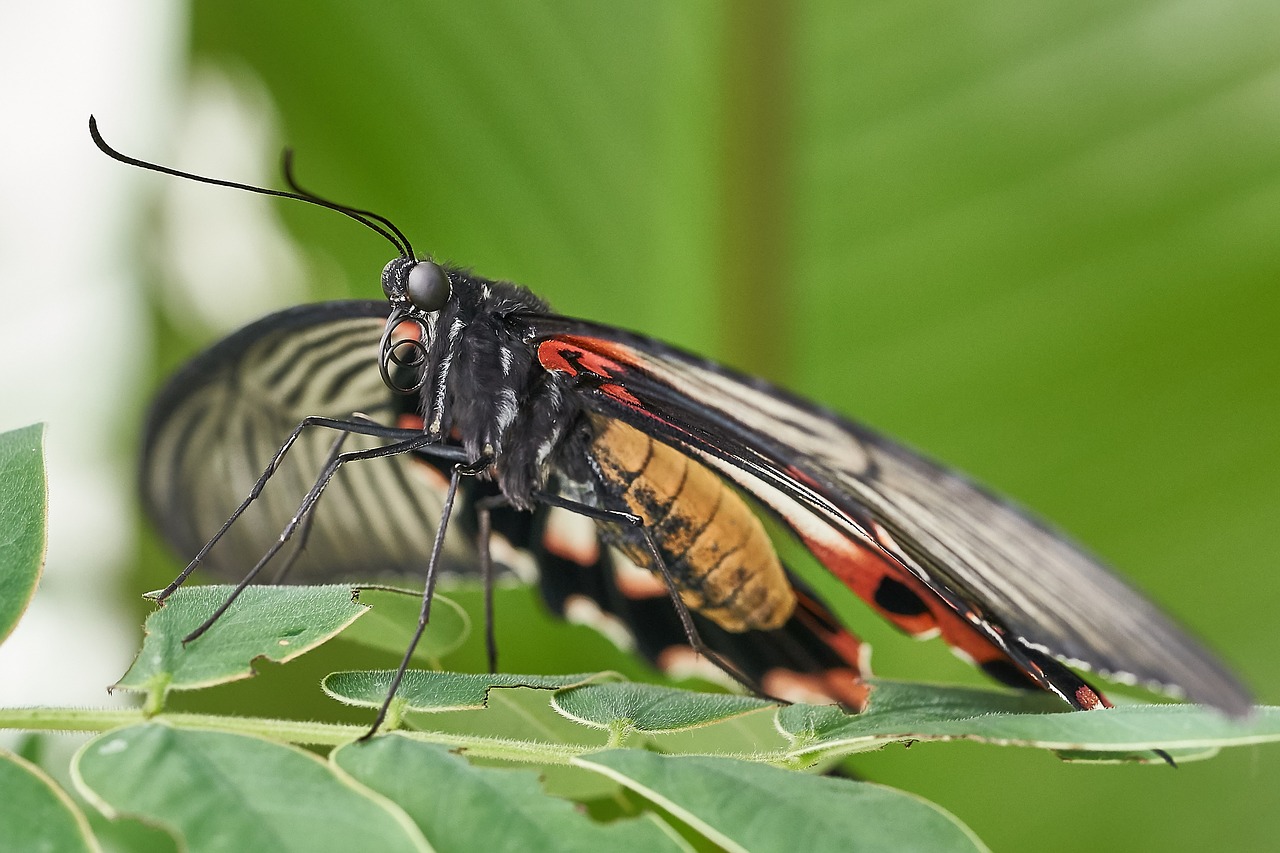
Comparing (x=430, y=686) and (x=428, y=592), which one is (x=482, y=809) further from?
(x=428, y=592)

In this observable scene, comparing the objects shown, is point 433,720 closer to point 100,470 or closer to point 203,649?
point 203,649

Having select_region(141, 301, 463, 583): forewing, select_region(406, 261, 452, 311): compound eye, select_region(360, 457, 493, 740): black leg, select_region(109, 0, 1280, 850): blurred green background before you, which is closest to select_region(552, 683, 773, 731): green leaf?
select_region(360, 457, 493, 740): black leg

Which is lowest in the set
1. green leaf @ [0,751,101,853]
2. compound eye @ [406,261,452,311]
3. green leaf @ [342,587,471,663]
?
green leaf @ [0,751,101,853]

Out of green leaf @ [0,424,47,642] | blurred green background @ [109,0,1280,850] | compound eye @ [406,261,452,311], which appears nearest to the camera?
green leaf @ [0,424,47,642]

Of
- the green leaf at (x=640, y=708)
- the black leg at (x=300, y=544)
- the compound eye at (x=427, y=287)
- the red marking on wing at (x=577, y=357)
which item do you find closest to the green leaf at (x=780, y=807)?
the green leaf at (x=640, y=708)

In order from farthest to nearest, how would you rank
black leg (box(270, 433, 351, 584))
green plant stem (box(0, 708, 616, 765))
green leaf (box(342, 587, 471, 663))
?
black leg (box(270, 433, 351, 584))
green leaf (box(342, 587, 471, 663))
green plant stem (box(0, 708, 616, 765))

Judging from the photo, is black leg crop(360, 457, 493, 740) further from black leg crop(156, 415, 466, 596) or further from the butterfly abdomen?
the butterfly abdomen

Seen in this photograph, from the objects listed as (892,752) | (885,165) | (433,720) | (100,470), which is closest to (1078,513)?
(892,752)
